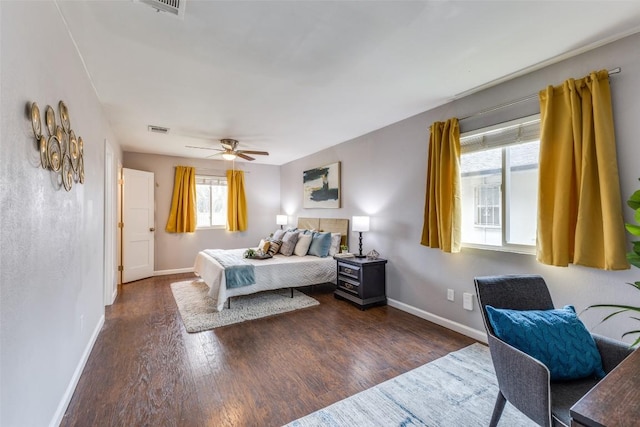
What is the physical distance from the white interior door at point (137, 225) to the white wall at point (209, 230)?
298mm

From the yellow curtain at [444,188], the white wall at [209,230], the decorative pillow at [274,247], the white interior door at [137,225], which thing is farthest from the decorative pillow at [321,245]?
the white interior door at [137,225]

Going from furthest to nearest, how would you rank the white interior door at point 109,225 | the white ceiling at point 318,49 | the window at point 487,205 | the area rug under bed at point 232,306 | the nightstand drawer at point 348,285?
the nightstand drawer at point 348,285
the white interior door at point 109,225
the area rug under bed at point 232,306
the window at point 487,205
the white ceiling at point 318,49

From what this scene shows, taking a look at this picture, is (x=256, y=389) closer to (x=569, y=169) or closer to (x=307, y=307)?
(x=307, y=307)

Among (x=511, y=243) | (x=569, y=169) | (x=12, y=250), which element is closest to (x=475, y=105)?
(x=569, y=169)

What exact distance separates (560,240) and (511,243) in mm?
472

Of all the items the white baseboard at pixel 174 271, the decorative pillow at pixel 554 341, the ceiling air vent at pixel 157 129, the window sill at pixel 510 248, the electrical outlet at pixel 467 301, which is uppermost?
the ceiling air vent at pixel 157 129

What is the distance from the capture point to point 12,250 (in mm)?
1148

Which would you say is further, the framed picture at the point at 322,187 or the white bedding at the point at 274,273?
the framed picture at the point at 322,187

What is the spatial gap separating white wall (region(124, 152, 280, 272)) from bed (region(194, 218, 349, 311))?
1348 millimetres

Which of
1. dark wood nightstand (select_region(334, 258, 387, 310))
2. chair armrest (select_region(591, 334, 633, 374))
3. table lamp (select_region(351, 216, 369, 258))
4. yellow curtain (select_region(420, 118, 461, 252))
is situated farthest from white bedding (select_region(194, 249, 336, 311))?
chair armrest (select_region(591, 334, 633, 374))

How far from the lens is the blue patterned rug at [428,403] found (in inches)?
67.6

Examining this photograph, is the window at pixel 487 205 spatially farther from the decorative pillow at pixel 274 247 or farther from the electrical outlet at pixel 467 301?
the decorative pillow at pixel 274 247

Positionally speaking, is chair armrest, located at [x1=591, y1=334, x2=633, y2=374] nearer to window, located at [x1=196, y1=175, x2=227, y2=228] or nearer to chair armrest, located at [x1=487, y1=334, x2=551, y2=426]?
chair armrest, located at [x1=487, y1=334, x2=551, y2=426]

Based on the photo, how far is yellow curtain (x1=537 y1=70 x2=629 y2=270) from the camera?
1.93 metres
